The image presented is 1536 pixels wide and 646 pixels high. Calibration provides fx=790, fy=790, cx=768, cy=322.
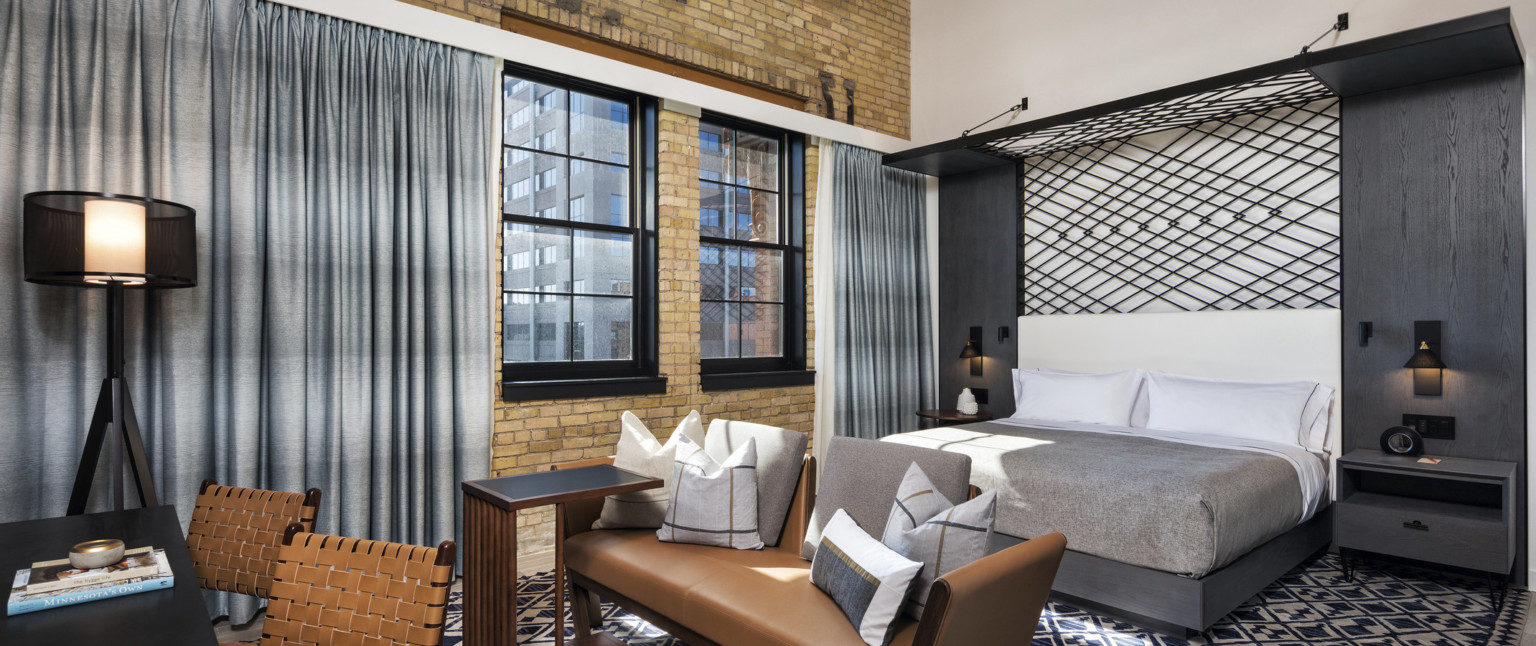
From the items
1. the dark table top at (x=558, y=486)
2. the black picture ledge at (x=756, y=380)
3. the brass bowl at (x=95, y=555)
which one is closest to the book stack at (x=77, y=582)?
the brass bowl at (x=95, y=555)

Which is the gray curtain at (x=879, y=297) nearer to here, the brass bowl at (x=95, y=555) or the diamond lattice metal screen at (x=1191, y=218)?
the diamond lattice metal screen at (x=1191, y=218)

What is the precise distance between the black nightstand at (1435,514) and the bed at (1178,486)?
16cm

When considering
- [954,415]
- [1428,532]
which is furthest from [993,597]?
[954,415]

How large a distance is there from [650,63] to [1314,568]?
4331 millimetres

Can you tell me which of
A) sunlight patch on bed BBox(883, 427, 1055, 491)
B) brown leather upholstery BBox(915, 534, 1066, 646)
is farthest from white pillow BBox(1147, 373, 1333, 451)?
brown leather upholstery BBox(915, 534, 1066, 646)

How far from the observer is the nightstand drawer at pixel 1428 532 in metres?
3.16

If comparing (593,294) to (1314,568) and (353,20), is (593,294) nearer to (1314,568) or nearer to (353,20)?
(353,20)

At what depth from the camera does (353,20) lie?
11.0 feet

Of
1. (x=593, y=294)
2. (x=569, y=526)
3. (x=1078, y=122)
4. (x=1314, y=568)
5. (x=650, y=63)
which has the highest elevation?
(x=650, y=63)

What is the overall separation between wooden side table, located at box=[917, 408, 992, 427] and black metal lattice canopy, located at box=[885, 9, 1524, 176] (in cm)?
174

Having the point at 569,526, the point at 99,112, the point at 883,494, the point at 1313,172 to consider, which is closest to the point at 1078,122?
the point at 1313,172

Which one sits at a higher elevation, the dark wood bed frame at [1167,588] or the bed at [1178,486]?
the bed at [1178,486]

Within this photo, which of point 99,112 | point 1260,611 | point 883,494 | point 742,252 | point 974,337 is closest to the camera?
point 883,494

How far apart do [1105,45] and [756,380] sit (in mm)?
3064
